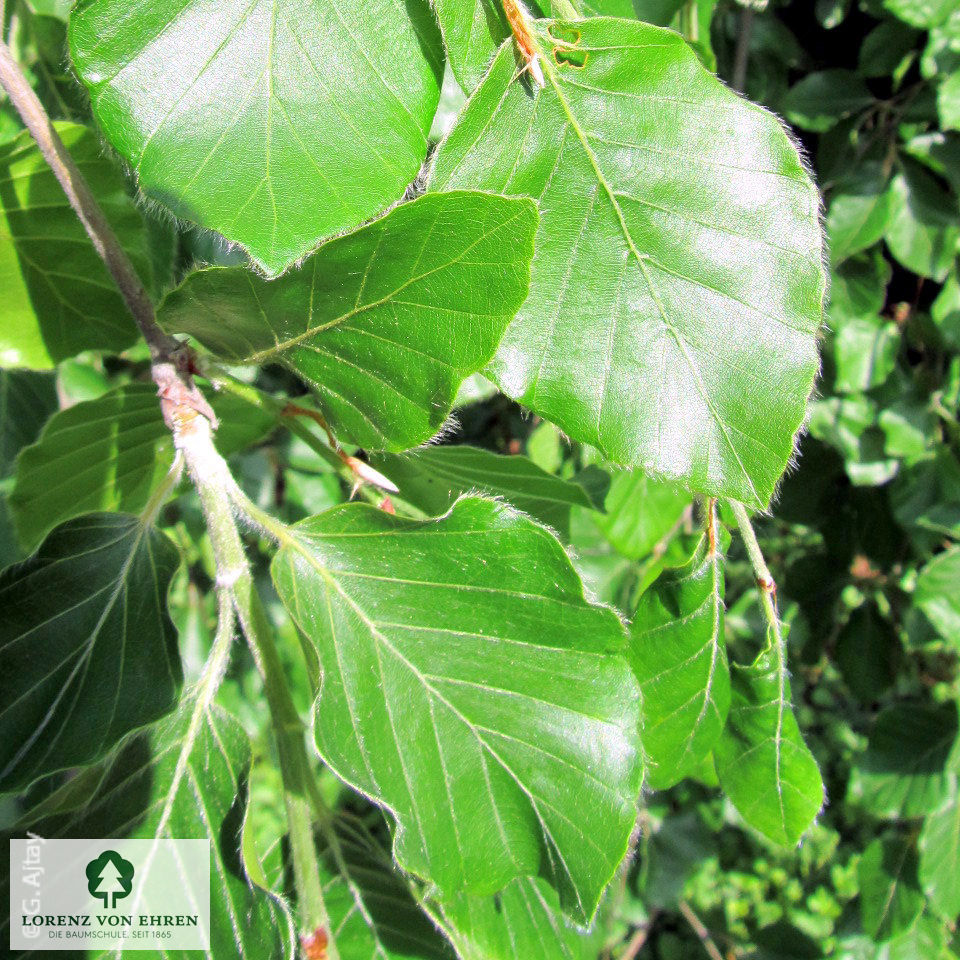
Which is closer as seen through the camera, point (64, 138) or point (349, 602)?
point (349, 602)

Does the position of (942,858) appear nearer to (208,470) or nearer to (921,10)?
(921,10)

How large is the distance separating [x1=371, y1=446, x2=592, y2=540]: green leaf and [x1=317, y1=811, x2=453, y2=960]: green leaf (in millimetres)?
282

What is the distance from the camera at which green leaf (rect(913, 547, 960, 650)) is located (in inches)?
49.8

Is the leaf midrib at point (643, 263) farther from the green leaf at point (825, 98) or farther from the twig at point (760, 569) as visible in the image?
the green leaf at point (825, 98)

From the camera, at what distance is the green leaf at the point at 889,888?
1.49 meters

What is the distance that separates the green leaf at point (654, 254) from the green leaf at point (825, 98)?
100 cm

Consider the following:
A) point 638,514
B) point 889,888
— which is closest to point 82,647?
point 638,514

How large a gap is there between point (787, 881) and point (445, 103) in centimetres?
247

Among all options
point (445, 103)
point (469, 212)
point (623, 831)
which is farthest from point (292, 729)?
point (445, 103)

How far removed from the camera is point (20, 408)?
100 centimetres

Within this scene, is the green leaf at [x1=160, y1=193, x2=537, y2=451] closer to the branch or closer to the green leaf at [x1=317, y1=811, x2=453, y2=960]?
the branch

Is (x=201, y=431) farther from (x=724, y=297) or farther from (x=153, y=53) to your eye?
(x=724, y=297)

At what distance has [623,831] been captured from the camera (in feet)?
1.58

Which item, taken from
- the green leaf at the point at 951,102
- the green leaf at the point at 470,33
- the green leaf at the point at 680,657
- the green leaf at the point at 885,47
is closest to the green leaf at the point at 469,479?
the green leaf at the point at 680,657
